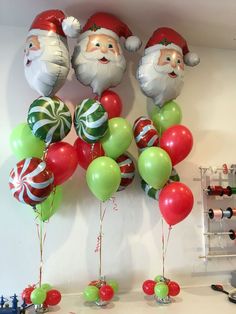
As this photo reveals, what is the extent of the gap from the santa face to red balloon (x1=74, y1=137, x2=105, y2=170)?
0.85ft

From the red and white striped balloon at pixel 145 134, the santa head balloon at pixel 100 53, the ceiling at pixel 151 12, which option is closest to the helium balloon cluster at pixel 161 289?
the red and white striped balloon at pixel 145 134

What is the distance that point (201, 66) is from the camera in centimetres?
191

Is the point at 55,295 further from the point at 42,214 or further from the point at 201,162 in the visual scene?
the point at 201,162

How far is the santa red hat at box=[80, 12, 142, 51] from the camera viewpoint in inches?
59.1

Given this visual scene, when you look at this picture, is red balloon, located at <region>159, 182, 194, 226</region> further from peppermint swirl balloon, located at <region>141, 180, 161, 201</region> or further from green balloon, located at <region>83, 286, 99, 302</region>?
green balloon, located at <region>83, 286, 99, 302</region>

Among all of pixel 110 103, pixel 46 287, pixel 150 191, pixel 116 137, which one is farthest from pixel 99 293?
pixel 110 103

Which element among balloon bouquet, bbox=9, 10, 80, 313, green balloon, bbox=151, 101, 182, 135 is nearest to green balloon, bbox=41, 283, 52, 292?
balloon bouquet, bbox=9, 10, 80, 313

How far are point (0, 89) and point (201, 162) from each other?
43.3 inches

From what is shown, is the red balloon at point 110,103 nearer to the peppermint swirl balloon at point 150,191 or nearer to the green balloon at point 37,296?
the peppermint swirl balloon at point 150,191

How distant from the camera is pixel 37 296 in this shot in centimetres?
135

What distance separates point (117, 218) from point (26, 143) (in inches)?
23.7

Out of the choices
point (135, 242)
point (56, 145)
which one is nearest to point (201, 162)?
point (135, 242)

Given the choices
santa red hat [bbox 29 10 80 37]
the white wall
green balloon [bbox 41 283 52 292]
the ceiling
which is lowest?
green balloon [bbox 41 283 52 292]

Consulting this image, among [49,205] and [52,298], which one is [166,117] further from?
[52,298]
